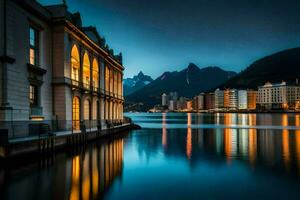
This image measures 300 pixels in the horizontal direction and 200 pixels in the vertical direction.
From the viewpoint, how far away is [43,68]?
97.9 feet

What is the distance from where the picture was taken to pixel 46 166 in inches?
733

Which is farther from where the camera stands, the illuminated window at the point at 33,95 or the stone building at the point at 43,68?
the illuminated window at the point at 33,95

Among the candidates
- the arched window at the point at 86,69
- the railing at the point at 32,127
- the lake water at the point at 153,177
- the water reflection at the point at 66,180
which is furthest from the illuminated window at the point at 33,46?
the water reflection at the point at 66,180

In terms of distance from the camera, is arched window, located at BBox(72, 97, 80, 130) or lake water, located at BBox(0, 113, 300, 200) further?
arched window, located at BBox(72, 97, 80, 130)

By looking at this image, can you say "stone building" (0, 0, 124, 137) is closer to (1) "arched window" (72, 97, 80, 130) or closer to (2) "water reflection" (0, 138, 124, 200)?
(1) "arched window" (72, 97, 80, 130)

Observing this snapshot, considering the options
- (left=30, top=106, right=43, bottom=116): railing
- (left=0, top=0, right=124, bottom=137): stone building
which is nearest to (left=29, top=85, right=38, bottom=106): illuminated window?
(left=0, top=0, right=124, bottom=137): stone building

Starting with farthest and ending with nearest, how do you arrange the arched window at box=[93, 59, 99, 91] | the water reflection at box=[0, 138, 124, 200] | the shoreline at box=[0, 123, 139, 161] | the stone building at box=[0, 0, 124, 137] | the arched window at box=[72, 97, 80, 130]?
1. the arched window at box=[93, 59, 99, 91]
2. the arched window at box=[72, 97, 80, 130]
3. the stone building at box=[0, 0, 124, 137]
4. the shoreline at box=[0, 123, 139, 161]
5. the water reflection at box=[0, 138, 124, 200]

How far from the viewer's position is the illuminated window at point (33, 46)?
27.9 meters

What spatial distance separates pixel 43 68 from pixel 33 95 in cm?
348

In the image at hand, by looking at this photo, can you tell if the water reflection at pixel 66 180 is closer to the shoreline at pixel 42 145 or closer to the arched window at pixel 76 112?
the shoreline at pixel 42 145

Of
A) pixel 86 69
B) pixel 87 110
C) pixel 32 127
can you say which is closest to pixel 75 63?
pixel 87 110

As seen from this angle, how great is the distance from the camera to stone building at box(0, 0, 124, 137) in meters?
22.8

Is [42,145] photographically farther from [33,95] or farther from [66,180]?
[33,95]

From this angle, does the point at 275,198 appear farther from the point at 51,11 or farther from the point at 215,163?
the point at 51,11
